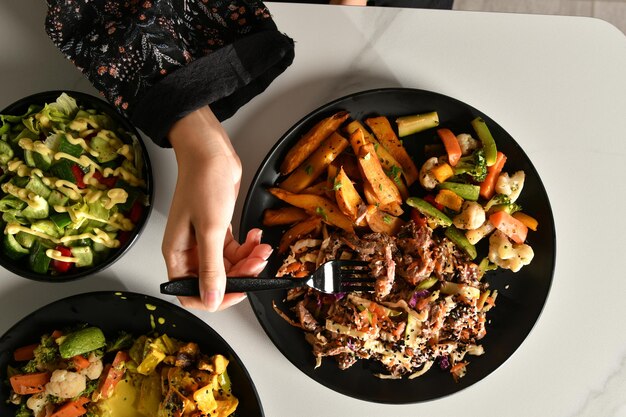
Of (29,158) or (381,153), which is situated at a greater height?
(29,158)

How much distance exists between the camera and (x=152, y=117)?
1244mm

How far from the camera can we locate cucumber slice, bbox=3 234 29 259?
1381 mm

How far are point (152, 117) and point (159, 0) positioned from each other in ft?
0.92

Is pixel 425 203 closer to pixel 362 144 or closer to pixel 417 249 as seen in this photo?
pixel 417 249

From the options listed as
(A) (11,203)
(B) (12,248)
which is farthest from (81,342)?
(A) (11,203)

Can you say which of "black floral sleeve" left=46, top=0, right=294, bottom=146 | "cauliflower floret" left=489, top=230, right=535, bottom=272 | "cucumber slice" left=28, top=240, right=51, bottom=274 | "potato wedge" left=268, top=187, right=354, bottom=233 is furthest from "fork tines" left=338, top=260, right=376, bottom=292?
"cucumber slice" left=28, top=240, right=51, bottom=274

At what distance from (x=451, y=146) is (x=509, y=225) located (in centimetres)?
26

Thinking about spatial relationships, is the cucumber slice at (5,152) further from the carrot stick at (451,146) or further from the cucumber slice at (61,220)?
the carrot stick at (451,146)

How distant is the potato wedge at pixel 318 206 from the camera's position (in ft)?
4.83

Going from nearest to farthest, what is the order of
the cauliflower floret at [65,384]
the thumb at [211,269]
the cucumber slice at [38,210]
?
the thumb at [211,269] < the cucumber slice at [38,210] < the cauliflower floret at [65,384]

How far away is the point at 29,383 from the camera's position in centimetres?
148

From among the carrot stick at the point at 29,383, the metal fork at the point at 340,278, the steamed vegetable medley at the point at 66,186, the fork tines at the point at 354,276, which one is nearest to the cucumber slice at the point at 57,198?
the steamed vegetable medley at the point at 66,186

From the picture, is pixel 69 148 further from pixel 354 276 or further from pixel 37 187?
pixel 354 276

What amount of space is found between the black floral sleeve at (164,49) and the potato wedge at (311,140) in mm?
207
